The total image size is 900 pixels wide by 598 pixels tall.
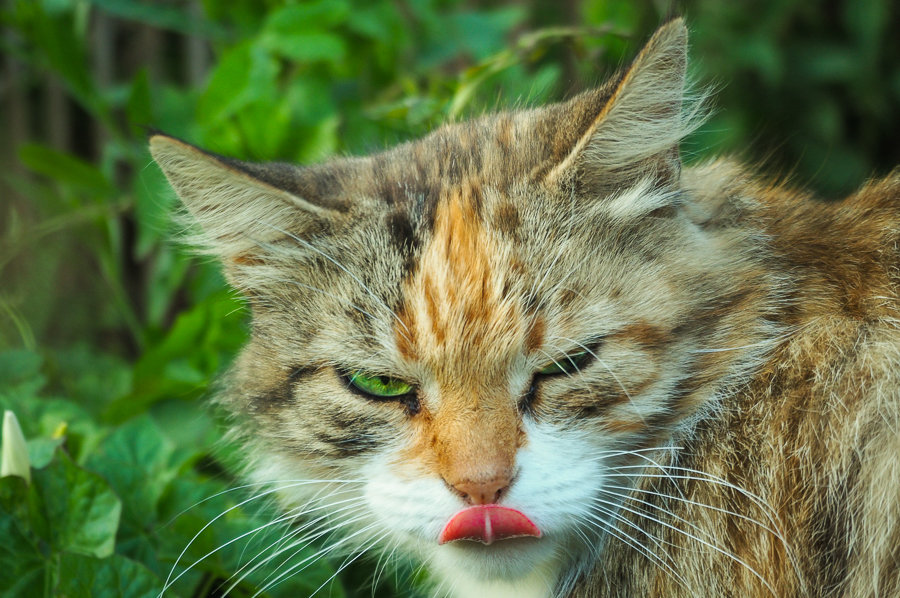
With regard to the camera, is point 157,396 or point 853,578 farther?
point 157,396

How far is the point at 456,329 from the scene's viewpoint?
1833mm

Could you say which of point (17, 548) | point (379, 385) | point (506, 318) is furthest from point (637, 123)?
point (17, 548)

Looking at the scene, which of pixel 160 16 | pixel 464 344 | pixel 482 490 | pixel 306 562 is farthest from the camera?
pixel 160 16

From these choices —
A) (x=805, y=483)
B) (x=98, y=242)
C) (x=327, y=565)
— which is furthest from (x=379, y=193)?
(x=98, y=242)

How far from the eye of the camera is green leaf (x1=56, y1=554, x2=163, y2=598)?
1.77 meters

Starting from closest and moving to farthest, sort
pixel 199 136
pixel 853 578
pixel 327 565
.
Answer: pixel 853 578
pixel 327 565
pixel 199 136

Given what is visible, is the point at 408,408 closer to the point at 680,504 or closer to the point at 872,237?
the point at 680,504

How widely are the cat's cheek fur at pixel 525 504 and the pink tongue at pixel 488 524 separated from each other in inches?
0.6

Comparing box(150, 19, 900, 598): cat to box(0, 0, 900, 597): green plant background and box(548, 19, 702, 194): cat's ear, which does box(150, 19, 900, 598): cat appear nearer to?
box(548, 19, 702, 194): cat's ear

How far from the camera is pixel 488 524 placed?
174cm

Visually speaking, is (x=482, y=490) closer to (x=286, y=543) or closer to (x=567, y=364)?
(x=567, y=364)

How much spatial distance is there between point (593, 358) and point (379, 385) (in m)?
0.47

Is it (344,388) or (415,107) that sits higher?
(415,107)

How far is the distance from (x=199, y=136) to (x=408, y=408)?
1.97 m
